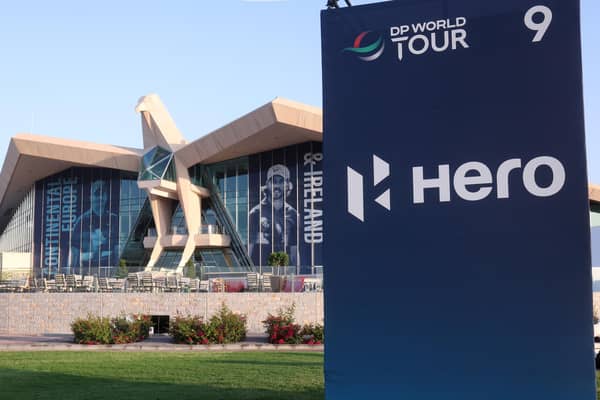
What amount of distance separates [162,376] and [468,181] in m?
6.69

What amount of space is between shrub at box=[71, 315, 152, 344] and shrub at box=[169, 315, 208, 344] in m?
1.23

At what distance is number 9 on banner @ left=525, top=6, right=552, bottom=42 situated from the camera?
4.67 meters

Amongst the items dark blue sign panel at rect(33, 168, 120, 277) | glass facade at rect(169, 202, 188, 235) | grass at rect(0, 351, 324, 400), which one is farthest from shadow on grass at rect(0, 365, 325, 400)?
dark blue sign panel at rect(33, 168, 120, 277)

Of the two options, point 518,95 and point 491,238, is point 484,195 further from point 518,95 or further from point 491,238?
point 518,95

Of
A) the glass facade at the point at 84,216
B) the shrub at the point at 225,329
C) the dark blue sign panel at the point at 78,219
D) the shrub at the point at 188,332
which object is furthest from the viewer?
the dark blue sign panel at the point at 78,219

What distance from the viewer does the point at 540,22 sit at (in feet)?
15.4

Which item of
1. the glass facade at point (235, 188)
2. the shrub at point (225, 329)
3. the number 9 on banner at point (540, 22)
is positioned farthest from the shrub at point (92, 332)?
the glass facade at point (235, 188)

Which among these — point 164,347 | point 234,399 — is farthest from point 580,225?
point 164,347

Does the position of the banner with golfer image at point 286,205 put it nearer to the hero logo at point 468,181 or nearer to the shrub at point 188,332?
the shrub at point 188,332

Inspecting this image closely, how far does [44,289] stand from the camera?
87.3 ft

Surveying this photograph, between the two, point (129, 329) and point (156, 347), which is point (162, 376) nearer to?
point (156, 347)

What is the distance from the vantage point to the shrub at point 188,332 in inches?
662

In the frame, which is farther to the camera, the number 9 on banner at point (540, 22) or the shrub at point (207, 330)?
the shrub at point (207, 330)

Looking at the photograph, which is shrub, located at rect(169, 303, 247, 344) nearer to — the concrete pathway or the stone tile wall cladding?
the concrete pathway
